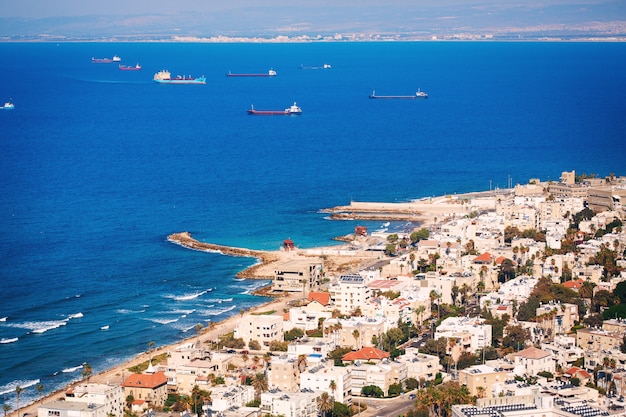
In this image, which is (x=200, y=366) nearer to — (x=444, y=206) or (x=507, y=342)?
(x=507, y=342)

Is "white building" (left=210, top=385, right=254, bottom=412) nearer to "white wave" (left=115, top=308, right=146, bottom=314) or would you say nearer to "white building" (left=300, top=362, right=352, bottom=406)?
"white building" (left=300, top=362, right=352, bottom=406)

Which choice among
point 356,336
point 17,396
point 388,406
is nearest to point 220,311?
point 356,336

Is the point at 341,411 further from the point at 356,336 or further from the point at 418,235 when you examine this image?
the point at 418,235

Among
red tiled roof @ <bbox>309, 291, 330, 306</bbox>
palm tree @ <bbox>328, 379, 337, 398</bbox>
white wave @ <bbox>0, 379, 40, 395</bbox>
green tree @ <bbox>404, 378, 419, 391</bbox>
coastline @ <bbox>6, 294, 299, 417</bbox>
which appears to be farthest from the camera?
red tiled roof @ <bbox>309, 291, 330, 306</bbox>

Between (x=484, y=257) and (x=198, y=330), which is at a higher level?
(x=484, y=257)

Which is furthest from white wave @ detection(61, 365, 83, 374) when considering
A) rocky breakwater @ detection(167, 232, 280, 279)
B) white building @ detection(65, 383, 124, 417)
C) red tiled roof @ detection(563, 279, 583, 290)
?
red tiled roof @ detection(563, 279, 583, 290)

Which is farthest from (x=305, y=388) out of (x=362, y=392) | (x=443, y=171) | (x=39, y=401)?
(x=443, y=171)
